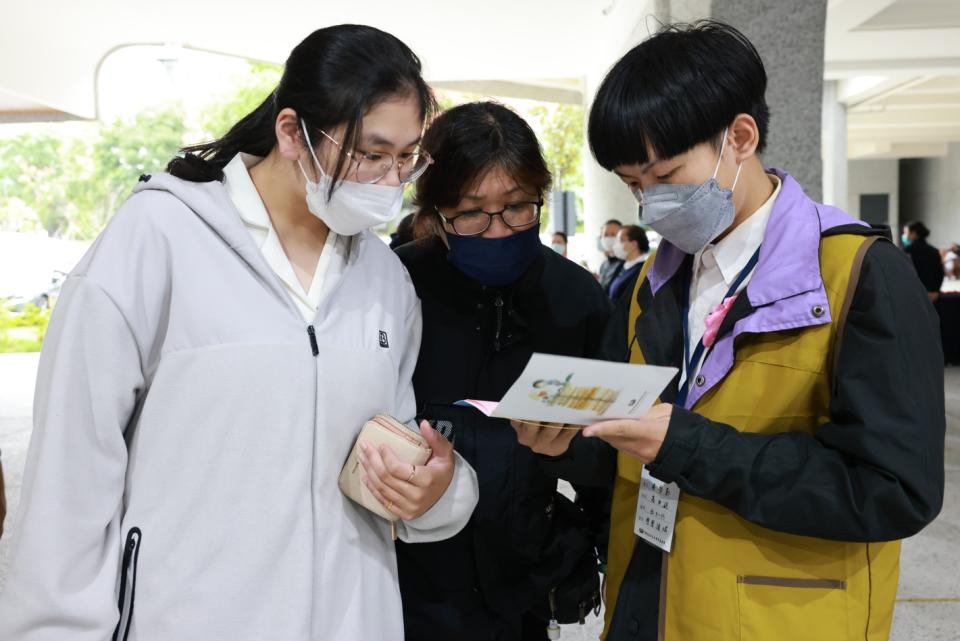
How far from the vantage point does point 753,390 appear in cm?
152

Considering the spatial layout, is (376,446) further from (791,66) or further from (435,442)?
(791,66)

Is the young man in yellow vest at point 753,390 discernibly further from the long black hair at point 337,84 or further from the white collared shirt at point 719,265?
the long black hair at point 337,84

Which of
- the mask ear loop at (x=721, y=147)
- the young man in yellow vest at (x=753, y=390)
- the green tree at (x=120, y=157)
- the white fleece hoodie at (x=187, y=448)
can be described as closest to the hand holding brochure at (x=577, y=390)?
the young man in yellow vest at (x=753, y=390)

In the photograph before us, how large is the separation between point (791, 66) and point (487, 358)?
11.5ft

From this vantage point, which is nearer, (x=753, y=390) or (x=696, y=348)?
(x=753, y=390)

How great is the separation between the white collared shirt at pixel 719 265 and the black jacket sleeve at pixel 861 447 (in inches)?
8.7

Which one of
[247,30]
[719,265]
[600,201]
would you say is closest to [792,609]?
[719,265]

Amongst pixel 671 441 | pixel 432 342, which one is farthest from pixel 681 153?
pixel 432 342

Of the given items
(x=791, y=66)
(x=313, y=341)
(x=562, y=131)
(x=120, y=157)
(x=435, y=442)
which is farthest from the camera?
(x=562, y=131)

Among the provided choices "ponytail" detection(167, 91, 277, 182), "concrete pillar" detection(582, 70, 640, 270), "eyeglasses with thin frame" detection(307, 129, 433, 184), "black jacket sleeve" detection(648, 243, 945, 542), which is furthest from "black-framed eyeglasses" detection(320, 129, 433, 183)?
"concrete pillar" detection(582, 70, 640, 270)

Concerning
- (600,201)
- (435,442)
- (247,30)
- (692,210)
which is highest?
(247,30)

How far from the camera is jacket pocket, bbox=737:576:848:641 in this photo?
148cm

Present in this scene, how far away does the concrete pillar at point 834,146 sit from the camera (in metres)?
18.0

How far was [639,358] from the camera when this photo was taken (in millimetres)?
1751
